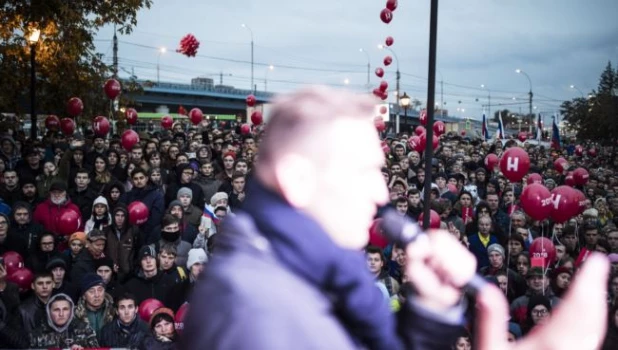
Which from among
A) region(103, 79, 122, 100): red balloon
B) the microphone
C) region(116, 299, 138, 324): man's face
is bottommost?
region(116, 299, 138, 324): man's face

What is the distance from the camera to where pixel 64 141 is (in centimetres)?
1323

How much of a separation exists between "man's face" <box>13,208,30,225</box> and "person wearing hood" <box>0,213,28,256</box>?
0.32 metres

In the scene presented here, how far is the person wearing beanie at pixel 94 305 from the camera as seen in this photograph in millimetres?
5340

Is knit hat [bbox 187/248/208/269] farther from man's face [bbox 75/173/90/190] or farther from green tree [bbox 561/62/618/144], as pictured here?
green tree [bbox 561/62/618/144]

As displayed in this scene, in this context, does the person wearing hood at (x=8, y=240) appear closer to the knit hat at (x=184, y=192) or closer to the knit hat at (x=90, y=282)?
the knit hat at (x=90, y=282)

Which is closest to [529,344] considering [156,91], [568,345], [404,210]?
[568,345]

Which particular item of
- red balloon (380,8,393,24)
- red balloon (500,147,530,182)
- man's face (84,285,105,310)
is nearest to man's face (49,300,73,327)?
man's face (84,285,105,310)

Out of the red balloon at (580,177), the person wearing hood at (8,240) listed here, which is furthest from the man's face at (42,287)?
the red balloon at (580,177)

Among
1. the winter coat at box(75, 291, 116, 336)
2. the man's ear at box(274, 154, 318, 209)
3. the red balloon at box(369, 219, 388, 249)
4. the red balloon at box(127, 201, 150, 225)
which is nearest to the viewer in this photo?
the man's ear at box(274, 154, 318, 209)

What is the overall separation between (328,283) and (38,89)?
1565 cm

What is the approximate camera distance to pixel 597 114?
1238 inches

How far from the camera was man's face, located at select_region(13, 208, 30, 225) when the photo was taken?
709cm

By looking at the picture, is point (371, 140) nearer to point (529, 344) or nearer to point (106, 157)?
point (529, 344)

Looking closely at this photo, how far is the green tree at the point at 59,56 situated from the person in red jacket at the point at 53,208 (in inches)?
165
